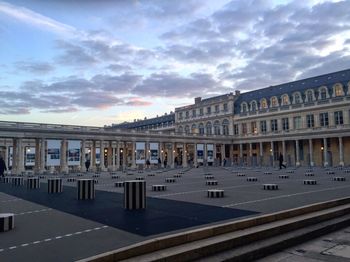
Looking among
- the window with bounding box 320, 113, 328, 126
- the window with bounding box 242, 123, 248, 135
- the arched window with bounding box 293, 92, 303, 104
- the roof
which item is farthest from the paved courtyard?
the window with bounding box 242, 123, 248, 135

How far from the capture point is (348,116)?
57.7m

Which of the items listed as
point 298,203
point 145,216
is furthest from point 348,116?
point 145,216

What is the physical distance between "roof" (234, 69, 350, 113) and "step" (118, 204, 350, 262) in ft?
202

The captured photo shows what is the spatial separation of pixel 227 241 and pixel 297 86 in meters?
70.8

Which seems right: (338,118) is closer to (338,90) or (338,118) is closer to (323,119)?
(323,119)

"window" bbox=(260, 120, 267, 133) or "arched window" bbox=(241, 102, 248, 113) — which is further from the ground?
"arched window" bbox=(241, 102, 248, 113)

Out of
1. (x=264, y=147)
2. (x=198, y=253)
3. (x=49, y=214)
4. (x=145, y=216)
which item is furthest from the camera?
(x=264, y=147)

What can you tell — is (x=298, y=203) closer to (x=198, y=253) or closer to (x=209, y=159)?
(x=198, y=253)

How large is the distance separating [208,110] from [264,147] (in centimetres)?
1913

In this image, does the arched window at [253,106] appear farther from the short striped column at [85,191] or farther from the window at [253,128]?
the short striped column at [85,191]

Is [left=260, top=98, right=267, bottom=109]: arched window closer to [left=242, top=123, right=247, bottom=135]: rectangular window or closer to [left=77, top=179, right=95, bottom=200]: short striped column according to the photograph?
[left=242, top=123, right=247, bottom=135]: rectangular window

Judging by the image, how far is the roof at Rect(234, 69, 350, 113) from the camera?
6247cm

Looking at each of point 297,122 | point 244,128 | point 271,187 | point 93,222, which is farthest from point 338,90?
point 93,222

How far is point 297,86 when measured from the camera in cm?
7038
